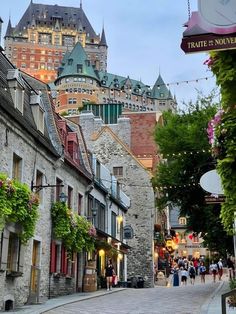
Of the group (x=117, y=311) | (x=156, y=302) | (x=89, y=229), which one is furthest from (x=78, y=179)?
(x=117, y=311)

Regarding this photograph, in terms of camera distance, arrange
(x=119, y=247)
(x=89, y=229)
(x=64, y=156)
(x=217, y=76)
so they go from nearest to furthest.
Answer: (x=217, y=76) → (x=64, y=156) → (x=89, y=229) → (x=119, y=247)

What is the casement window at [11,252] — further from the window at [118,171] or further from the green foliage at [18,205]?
the window at [118,171]

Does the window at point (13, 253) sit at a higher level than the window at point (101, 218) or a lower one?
lower

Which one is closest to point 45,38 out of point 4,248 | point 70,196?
point 70,196

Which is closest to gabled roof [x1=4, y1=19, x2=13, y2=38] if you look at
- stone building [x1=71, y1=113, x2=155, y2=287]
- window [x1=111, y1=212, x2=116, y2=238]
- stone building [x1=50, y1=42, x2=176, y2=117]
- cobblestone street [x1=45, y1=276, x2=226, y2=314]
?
stone building [x1=50, y1=42, x2=176, y2=117]

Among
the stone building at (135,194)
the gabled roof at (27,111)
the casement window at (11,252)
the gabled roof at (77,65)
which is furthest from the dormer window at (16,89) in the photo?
the gabled roof at (77,65)

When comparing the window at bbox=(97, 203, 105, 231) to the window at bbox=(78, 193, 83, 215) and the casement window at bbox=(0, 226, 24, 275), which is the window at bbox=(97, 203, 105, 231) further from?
the casement window at bbox=(0, 226, 24, 275)

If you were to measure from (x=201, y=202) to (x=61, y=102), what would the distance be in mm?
114945

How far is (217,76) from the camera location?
7902mm

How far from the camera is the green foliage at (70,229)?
2114 centimetres

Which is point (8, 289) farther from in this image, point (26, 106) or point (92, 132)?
point (92, 132)

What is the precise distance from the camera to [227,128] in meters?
8.49

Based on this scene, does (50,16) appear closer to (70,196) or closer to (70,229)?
(70,196)

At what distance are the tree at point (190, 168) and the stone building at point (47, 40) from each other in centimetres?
15189
